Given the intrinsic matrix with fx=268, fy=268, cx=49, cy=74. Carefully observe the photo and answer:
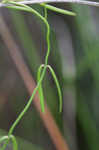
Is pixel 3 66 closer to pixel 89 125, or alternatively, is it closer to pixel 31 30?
pixel 31 30

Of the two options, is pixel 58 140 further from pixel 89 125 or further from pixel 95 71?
pixel 95 71

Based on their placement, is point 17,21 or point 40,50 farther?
point 40,50

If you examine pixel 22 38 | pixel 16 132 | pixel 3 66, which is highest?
pixel 22 38

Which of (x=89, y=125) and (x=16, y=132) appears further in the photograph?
(x=16, y=132)

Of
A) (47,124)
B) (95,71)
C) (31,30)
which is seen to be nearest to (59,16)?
(31,30)

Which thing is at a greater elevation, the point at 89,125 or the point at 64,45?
the point at 64,45

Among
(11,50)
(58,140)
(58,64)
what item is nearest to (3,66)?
(11,50)
